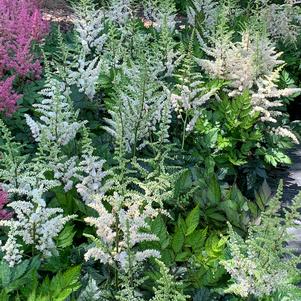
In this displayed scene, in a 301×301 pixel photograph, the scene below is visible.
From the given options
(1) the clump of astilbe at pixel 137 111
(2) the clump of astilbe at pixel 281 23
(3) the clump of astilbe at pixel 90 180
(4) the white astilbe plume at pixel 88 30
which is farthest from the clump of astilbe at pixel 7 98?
(2) the clump of astilbe at pixel 281 23

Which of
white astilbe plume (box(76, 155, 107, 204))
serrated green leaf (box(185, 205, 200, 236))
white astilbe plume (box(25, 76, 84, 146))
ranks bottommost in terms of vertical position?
serrated green leaf (box(185, 205, 200, 236))

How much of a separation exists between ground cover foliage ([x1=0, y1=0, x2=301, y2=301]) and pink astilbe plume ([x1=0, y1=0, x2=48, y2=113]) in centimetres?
2

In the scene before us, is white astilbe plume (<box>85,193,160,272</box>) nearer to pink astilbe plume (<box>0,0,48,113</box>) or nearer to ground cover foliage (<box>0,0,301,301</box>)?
ground cover foliage (<box>0,0,301,301</box>)

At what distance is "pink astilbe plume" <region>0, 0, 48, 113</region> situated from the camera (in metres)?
4.30

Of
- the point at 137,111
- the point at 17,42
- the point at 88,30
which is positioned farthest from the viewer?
the point at 88,30

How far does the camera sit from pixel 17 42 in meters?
4.93

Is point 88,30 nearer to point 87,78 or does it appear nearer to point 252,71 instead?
point 87,78

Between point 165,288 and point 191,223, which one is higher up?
point 165,288

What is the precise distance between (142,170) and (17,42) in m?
2.14

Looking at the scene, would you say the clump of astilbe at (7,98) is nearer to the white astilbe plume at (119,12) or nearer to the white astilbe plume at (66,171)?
the white astilbe plume at (66,171)

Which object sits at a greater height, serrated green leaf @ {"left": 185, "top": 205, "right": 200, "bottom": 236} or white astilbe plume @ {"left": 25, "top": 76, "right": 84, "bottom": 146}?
white astilbe plume @ {"left": 25, "top": 76, "right": 84, "bottom": 146}

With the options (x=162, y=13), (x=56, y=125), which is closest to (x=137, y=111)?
(x=56, y=125)

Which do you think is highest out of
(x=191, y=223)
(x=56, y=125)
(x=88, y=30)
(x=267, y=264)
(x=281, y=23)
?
(x=88, y=30)

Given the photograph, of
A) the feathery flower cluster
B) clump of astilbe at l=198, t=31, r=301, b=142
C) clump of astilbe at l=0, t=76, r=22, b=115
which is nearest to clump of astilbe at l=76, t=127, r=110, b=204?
the feathery flower cluster
